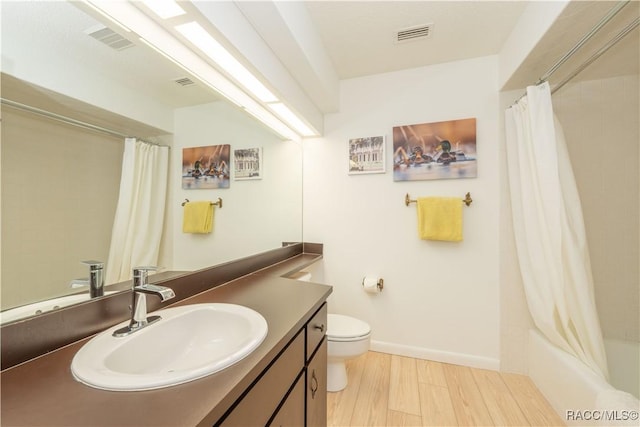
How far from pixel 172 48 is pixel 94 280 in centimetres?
88

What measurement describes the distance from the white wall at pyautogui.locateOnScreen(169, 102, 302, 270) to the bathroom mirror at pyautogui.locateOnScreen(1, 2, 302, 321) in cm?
1

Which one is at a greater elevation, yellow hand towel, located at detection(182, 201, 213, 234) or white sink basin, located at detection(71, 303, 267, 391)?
yellow hand towel, located at detection(182, 201, 213, 234)

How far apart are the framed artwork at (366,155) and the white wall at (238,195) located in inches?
19.4

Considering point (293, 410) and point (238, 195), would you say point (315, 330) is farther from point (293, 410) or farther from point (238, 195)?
point (238, 195)

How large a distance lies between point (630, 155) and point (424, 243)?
4.97ft

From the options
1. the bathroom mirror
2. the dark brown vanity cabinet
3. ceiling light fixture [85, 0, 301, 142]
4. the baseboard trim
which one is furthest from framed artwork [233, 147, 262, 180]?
the baseboard trim

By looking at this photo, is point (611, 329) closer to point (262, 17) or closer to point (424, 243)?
point (424, 243)

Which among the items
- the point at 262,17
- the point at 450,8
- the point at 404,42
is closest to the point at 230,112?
the point at 262,17

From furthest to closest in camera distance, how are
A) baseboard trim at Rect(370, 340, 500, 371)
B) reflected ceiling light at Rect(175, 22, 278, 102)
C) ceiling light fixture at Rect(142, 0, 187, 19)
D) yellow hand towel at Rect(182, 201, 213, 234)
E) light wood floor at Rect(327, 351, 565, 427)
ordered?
baseboard trim at Rect(370, 340, 500, 371) < light wood floor at Rect(327, 351, 565, 427) < yellow hand towel at Rect(182, 201, 213, 234) < reflected ceiling light at Rect(175, 22, 278, 102) < ceiling light fixture at Rect(142, 0, 187, 19)

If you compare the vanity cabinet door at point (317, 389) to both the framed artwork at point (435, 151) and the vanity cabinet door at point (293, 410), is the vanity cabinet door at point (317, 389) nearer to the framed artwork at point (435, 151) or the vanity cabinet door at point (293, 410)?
the vanity cabinet door at point (293, 410)

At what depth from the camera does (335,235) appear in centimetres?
224

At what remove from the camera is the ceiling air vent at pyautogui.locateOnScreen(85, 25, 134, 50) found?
777 mm

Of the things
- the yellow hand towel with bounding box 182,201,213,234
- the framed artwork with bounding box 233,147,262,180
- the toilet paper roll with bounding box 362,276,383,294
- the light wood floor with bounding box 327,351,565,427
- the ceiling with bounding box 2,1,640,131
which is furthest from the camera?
the toilet paper roll with bounding box 362,276,383,294

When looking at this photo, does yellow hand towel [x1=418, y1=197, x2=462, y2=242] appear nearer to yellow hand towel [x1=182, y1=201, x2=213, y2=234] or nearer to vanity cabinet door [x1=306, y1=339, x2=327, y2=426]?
vanity cabinet door [x1=306, y1=339, x2=327, y2=426]
